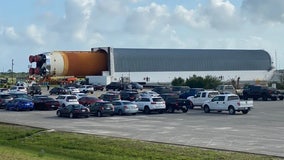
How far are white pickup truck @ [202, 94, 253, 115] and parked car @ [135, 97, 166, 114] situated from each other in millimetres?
3763

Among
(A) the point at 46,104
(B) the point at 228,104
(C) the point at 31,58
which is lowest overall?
(B) the point at 228,104

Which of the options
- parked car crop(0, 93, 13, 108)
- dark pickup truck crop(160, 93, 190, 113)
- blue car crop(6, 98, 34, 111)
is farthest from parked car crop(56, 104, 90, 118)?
parked car crop(0, 93, 13, 108)

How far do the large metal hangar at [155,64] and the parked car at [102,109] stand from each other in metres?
64.0

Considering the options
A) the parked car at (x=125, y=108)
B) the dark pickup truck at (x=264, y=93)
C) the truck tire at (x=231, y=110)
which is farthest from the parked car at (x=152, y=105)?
the dark pickup truck at (x=264, y=93)

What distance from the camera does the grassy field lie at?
2000 cm

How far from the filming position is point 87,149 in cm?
2344

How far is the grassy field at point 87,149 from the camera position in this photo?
20000 mm

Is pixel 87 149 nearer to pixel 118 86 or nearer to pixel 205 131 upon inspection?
pixel 205 131

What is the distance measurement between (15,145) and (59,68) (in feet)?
271

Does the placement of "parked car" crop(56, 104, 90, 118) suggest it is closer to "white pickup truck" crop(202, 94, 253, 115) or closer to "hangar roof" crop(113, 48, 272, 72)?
"white pickup truck" crop(202, 94, 253, 115)

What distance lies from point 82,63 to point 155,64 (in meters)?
18.1

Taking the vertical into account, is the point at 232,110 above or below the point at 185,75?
below

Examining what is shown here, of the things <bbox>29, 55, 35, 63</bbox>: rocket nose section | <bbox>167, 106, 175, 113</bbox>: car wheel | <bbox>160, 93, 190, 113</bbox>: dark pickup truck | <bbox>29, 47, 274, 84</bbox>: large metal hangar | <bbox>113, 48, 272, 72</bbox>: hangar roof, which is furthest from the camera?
<bbox>113, 48, 272, 72</bbox>: hangar roof

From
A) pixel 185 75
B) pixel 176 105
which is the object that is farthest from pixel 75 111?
pixel 185 75
